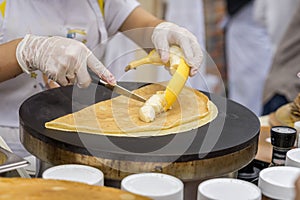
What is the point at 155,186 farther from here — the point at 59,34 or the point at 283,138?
the point at 59,34

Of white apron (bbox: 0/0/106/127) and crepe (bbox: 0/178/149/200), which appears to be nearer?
Answer: crepe (bbox: 0/178/149/200)

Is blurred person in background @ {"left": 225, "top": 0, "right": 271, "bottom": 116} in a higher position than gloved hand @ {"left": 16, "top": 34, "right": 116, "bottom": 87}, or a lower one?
lower

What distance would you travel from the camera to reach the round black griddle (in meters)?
1.09

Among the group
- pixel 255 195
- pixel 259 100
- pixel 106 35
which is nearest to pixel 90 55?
pixel 106 35

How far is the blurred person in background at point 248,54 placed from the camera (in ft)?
11.8

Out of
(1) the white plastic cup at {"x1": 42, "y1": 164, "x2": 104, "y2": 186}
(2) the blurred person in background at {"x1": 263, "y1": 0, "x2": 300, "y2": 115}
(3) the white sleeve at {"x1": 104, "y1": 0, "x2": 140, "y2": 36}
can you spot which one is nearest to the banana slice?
(1) the white plastic cup at {"x1": 42, "y1": 164, "x2": 104, "y2": 186}

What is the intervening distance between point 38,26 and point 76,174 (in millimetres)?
711

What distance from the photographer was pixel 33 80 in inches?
65.4

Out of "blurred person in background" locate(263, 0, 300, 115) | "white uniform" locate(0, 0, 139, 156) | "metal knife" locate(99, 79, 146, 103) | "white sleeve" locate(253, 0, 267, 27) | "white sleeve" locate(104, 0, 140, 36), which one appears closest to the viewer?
"metal knife" locate(99, 79, 146, 103)

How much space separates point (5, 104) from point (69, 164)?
23.2 inches

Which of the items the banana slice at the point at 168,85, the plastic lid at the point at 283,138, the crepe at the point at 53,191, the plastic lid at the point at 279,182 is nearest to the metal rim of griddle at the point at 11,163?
the crepe at the point at 53,191

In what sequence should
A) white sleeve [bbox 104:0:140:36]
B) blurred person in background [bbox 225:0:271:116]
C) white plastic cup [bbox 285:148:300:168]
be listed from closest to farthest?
1. white plastic cup [bbox 285:148:300:168]
2. white sleeve [bbox 104:0:140:36]
3. blurred person in background [bbox 225:0:271:116]

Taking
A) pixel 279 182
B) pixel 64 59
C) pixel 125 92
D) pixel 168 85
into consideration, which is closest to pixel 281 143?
pixel 279 182

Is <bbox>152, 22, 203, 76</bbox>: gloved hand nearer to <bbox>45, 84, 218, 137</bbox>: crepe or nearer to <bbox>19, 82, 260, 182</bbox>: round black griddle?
<bbox>45, 84, 218, 137</bbox>: crepe
